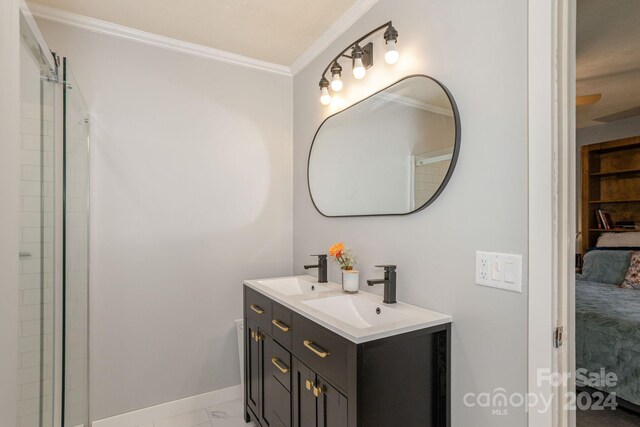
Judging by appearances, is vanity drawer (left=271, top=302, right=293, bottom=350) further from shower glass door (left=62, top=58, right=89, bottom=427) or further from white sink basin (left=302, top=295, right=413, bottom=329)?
shower glass door (left=62, top=58, right=89, bottom=427)

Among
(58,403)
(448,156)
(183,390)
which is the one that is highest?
(448,156)

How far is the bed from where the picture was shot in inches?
86.0

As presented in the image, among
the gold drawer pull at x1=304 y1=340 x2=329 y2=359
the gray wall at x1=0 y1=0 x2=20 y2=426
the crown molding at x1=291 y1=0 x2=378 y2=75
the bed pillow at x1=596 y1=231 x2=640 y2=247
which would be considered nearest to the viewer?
the gray wall at x1=0 y1=0 x2=20 y2=426

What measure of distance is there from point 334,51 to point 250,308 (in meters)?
1.74

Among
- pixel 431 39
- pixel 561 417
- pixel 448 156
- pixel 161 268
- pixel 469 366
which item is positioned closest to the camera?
pixel 561 417

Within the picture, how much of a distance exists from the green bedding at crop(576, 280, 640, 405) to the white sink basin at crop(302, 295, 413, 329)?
175cm

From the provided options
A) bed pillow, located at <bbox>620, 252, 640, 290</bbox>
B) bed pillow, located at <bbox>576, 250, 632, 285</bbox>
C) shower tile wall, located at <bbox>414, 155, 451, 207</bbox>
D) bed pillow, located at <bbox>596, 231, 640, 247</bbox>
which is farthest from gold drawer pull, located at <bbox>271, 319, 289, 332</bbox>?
bed pillow, located at <bbox>596, 231, 640, 247</bbox>

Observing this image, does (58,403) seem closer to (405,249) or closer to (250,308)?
(250,308)

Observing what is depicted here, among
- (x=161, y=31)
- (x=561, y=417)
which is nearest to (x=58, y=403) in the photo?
(x=561, y=417)

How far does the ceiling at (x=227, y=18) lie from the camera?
2000 millimetres

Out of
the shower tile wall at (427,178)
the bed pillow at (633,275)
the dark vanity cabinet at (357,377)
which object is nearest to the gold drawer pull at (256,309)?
the dark vanity cabinet at (357,377)

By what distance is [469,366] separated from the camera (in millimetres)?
1348

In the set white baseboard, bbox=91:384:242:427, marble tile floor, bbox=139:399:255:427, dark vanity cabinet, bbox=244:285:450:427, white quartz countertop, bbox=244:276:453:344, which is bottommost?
marble tile floor, bbox=139:399:255:427

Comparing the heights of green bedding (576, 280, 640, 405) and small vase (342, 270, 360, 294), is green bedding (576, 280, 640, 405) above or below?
below
